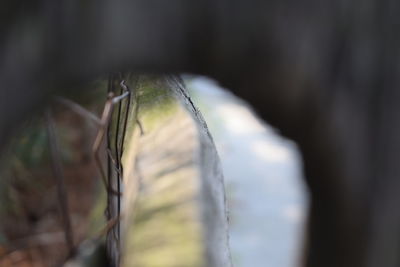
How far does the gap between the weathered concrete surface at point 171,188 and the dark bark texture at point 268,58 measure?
2.12 ft

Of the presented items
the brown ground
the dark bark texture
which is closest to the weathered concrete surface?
the brown ground

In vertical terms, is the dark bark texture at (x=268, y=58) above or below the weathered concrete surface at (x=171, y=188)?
above

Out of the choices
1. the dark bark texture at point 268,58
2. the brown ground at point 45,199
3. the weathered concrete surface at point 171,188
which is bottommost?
the brown ground at point 45,199

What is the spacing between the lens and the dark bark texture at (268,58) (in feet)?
1.45

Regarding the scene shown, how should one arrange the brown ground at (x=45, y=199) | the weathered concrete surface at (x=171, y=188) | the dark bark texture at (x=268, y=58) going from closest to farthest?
the dark bark texture at (x=268, y=58)
the weathered concrete surface at (x=171, y=188)
the brown ground at (x=45, y=199)

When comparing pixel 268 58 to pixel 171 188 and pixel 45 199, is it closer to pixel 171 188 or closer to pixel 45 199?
pixel 171 188

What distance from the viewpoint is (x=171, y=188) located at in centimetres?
138

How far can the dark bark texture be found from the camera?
0.44 metres

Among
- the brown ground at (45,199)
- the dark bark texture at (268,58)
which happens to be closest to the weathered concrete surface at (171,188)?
the brown ground at (45,199)

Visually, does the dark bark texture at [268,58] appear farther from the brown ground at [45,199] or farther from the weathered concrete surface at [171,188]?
the brown ground at [45,199]

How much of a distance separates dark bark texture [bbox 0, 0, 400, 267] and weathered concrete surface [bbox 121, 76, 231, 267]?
0.65 m

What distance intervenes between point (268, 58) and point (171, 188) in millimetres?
930

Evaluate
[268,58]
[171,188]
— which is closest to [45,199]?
[171,188]

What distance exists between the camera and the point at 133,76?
1.21 metres
